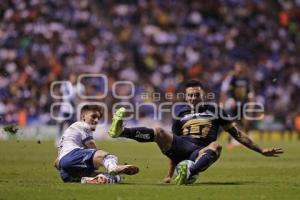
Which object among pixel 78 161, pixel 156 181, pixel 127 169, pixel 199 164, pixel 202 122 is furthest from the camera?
pixel 156 181

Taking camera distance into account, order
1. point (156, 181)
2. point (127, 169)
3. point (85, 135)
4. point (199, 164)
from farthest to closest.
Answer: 1. point (156, 181)
2. point (85, 135)
3. point (199, 164)
4. point (127, 169)

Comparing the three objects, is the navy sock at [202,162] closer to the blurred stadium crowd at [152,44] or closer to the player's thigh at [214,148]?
the player's thigh at [214,148]

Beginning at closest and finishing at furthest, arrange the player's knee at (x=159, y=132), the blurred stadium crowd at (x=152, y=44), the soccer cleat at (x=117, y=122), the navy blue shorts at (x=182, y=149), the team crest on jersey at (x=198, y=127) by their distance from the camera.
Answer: the soccer cleat at (x=117, y=122) < the player's knee at (x=159, y=132) < the navy blue shorts at (x=182, y=149) < the team crest on jersey at (x=198, y=127) < the blurred stadium crowd at (x=152, y=44)

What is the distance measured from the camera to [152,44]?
36312 mm

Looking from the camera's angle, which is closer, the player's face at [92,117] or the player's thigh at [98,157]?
the player's thigh at [98,157]

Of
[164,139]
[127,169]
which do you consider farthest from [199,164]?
[127,169]

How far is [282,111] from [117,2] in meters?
9.79

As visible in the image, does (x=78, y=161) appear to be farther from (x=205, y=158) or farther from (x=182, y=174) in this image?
(x=205, y=158)

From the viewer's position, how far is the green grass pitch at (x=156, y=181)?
10.9 metres

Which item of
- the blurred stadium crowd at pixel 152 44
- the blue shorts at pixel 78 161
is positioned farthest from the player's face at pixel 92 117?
the blurred stadium crowd at pixel 152 44

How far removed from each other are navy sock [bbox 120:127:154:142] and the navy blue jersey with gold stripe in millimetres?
865

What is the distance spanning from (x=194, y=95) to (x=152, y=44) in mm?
23944

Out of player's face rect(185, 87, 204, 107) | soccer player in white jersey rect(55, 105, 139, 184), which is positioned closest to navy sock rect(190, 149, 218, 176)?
player's face rect(185, 87, 204, 107)

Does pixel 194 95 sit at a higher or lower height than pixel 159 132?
higher
